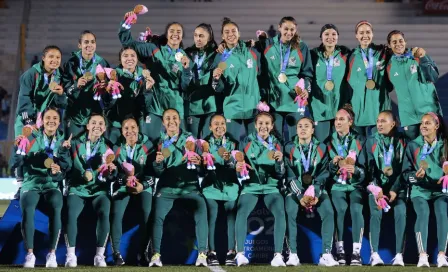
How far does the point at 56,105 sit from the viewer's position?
828cm

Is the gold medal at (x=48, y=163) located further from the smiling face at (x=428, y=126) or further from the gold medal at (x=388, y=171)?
the smiling face at (x=428, y=126)

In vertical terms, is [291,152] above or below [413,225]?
above

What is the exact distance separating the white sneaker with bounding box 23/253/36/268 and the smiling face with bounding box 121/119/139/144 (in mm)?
1200

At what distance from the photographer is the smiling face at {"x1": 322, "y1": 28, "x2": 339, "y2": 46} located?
27.5ft

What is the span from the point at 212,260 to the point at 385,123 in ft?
6.00

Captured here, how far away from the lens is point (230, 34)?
8.37 metres

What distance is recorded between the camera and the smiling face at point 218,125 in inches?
311

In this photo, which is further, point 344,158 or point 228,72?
point 228,72

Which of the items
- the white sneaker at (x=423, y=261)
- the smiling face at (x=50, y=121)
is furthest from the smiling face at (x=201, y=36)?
the white sneaker at (x=423, y=261)

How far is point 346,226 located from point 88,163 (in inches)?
86.0

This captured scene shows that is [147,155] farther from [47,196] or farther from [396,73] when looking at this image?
[396,73]

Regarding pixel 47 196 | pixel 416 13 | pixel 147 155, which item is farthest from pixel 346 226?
pixel 416 13

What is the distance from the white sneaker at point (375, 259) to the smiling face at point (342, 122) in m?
1.03

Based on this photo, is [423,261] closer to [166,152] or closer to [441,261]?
[441,261]
